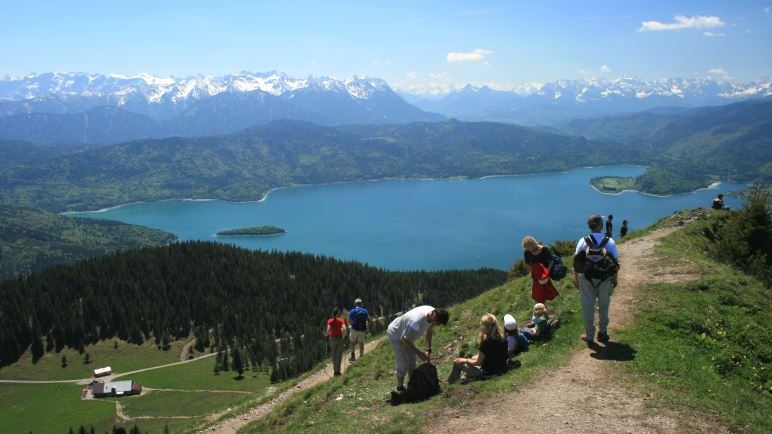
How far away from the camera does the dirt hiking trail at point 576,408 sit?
12.9 meters

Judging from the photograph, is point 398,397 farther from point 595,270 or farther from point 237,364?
point 237,364

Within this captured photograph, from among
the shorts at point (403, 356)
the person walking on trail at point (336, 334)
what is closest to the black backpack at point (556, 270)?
the shorts at point (403, 356)

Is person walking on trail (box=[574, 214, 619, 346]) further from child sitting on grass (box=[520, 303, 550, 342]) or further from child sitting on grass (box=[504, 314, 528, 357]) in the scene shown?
child sitting on grass (box=[504, 314, 528, 357])

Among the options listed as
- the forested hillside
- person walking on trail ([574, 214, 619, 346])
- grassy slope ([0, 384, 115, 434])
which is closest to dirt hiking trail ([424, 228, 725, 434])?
person walking on trail ([574, 214, 619, 346])

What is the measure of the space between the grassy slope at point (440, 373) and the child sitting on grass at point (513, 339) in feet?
1.15

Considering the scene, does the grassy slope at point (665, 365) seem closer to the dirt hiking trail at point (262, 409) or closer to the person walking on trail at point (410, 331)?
the person walking on trail at point (410, 331)

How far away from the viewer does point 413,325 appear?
1563 cm

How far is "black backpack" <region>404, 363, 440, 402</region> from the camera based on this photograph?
16.4 meters

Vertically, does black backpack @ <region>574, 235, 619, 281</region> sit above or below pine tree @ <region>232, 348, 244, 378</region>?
above

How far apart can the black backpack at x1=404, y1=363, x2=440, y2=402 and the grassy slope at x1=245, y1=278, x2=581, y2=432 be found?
1.25ft

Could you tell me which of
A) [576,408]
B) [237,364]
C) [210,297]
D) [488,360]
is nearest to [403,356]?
[488,360]

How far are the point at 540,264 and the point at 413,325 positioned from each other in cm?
628

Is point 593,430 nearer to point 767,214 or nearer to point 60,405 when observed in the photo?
Result: point 767,214

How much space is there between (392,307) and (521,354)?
11601cm
